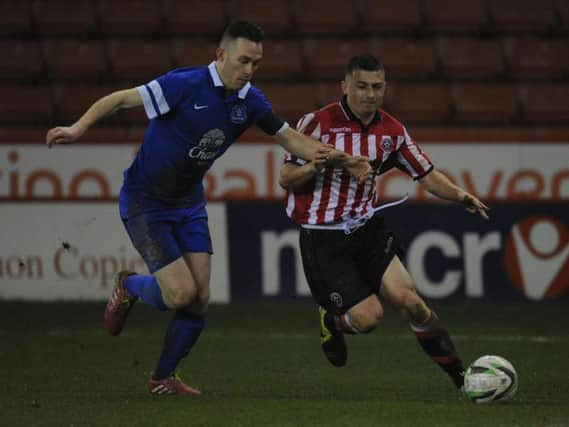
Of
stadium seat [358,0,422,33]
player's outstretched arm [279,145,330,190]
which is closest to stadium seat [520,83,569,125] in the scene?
stadium seat [358,0,422,33]

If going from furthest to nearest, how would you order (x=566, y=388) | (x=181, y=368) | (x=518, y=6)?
(x=518, y=6) < (x=181, y=368) < (x=566, y=388)

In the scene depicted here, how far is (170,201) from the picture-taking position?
22.3 feet

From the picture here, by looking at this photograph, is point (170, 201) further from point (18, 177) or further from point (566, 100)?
point (566, 100)

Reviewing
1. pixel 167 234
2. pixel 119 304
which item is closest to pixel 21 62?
pixel 119 304

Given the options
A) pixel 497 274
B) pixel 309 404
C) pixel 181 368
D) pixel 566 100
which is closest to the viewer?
pixel 309 404

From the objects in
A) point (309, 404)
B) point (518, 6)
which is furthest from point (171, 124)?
point (518, 6)

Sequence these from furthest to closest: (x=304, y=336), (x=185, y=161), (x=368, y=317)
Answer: (x=304, y=336)
(x=368, y=317)
(x=185, y=161)

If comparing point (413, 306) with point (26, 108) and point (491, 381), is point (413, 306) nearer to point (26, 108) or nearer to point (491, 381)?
point (491, 381)

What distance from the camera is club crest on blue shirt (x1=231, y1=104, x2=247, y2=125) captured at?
260 inches

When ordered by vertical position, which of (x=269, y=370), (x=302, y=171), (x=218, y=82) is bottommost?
(x=269, y=370)

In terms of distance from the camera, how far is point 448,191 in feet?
22.6

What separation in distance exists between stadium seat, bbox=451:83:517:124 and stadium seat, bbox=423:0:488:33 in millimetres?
769

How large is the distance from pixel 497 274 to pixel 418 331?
14.6ft

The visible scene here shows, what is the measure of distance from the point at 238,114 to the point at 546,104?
19.6 feet
